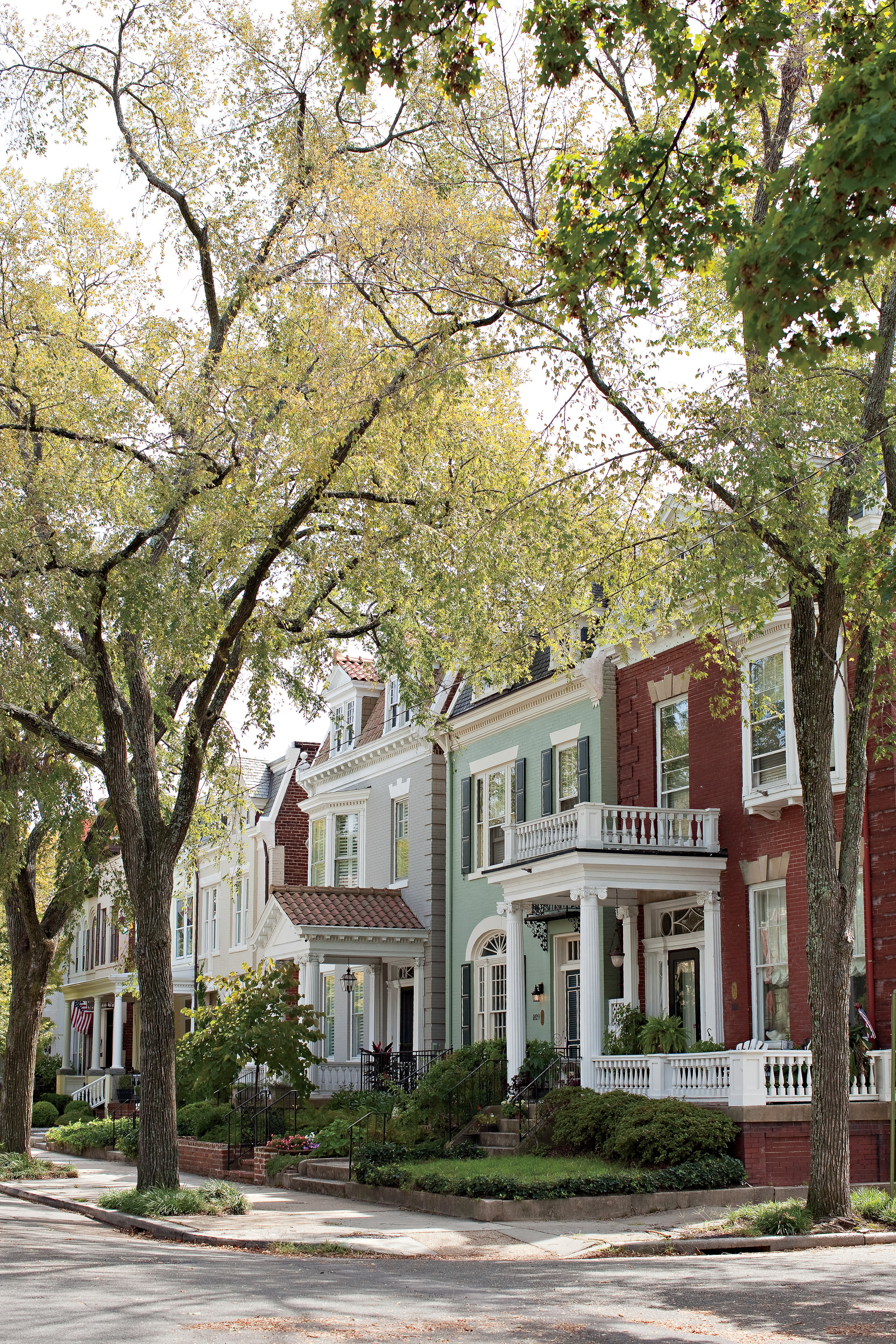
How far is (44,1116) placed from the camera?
131ft

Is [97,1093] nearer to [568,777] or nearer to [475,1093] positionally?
[475,1093]

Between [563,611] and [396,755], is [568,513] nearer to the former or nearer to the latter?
[563,611]

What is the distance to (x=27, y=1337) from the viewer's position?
312 inches

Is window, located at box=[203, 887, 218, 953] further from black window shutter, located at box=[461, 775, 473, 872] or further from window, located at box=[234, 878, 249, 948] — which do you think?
black window shutter, located at box=[461, 775, 473, 872]

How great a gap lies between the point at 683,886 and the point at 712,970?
1.33m

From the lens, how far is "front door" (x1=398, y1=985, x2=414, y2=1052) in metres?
30.6

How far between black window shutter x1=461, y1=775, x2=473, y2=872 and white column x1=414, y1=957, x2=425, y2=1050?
8.27ft

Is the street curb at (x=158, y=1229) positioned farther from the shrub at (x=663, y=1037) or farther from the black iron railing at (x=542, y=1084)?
the shrub at (x=663, y=1037)

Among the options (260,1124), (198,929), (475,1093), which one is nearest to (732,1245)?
(475,1093)

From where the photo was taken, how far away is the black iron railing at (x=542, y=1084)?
20766mm

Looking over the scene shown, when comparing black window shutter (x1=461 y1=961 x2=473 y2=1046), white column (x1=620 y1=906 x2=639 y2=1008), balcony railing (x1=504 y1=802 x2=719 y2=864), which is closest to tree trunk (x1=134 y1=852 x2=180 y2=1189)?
balcony railing (x1=504 y1=802 x2=719 y2=864)

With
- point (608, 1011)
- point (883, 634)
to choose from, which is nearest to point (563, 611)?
point (883, 634)

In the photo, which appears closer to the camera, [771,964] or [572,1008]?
[771,964]

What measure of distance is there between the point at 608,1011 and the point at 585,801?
11.9ft
